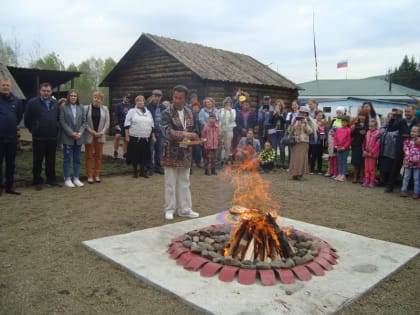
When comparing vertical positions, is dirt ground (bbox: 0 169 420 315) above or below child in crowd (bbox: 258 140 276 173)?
below

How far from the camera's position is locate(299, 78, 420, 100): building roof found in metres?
41.4

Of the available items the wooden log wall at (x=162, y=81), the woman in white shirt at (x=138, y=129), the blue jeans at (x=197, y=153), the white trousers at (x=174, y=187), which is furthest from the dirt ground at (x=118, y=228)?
the wooden log wall at (x=162, y=81)

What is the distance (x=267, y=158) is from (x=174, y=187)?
5.55 m

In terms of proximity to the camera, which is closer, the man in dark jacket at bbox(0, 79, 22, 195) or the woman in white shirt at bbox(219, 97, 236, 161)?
the man in dark jacket at bbox(0, 79, 22, 195)

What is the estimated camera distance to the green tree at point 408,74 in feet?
177

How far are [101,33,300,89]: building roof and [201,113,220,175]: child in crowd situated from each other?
4995mm

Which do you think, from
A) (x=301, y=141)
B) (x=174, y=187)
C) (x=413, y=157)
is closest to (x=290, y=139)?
(x=301, y=141)

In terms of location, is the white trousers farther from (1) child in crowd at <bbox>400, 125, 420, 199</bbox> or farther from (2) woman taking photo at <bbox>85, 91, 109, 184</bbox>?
(1) child in crowd at <bbox>400, 125, 420, 199</bbox>

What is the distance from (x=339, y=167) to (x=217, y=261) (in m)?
7.26

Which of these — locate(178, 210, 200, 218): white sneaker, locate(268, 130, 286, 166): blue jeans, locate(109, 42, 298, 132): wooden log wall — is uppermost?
locate(109, 42, 298, 132): wooden log wall

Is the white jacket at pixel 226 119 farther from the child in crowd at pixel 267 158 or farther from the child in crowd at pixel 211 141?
the child in crowd at pixel 267 158

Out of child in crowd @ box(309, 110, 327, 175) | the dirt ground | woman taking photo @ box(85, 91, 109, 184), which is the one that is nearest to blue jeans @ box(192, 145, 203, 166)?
the dirt ground

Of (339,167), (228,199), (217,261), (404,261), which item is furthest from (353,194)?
(217,261)

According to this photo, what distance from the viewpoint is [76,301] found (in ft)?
11.1
